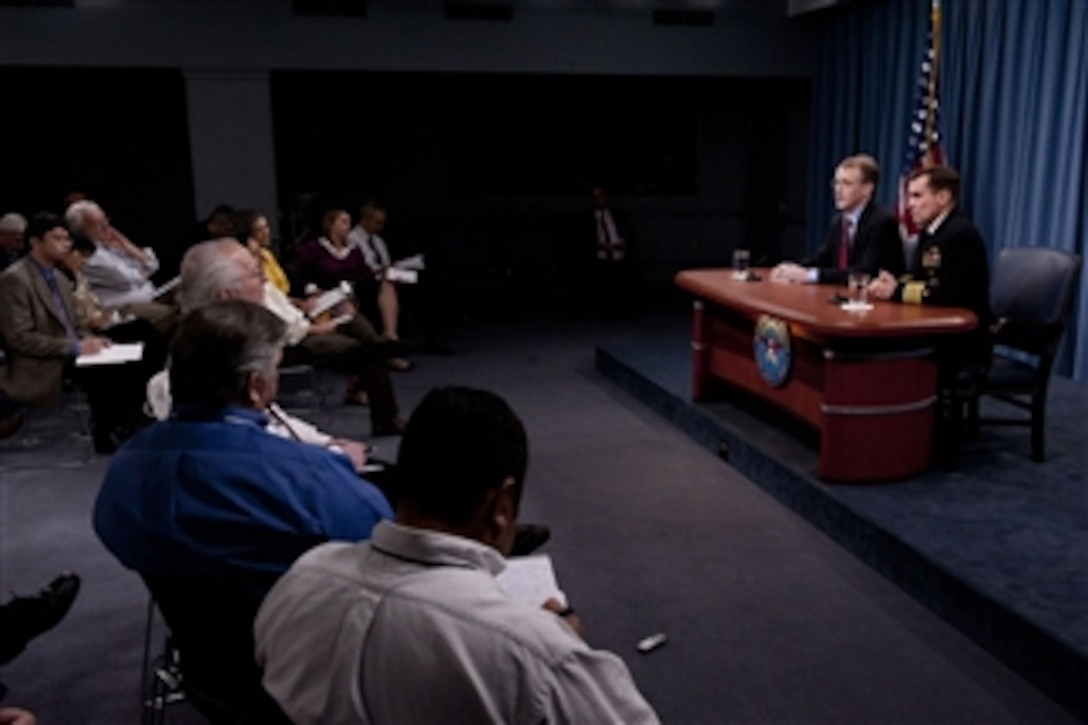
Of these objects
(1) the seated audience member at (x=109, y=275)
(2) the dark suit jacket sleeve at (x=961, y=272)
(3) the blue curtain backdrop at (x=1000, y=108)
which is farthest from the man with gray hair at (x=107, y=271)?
(3) the blue curtain backdrop at (x=1000, y=108)

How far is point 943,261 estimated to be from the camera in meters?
3.92

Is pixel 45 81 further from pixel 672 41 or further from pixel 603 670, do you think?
pixel 603 670

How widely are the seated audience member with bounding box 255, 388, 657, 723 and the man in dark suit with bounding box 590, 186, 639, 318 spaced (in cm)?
767

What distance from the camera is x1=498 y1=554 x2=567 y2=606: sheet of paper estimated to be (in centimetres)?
201

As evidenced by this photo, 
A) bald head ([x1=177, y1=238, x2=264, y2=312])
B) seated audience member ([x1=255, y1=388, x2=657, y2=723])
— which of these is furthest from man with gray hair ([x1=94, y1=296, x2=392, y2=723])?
bald head ([x1=177, y1=238, x2=264, y2=312])

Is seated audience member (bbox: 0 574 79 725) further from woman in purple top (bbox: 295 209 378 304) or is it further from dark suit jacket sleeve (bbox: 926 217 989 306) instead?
woman in purple top (bbox: 295 209 378 304)

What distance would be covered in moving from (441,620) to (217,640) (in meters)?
0.84

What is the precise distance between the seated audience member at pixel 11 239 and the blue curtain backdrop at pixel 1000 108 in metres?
6.20

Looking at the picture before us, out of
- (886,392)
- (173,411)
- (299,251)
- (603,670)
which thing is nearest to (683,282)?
(886,392)

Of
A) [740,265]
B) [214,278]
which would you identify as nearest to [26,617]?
[214,278]

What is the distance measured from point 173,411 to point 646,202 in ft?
30.7

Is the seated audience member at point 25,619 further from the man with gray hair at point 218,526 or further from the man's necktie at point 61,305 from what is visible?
the man's necktie at point 61,305

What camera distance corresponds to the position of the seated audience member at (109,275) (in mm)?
5301

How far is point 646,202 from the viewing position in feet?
35.5
